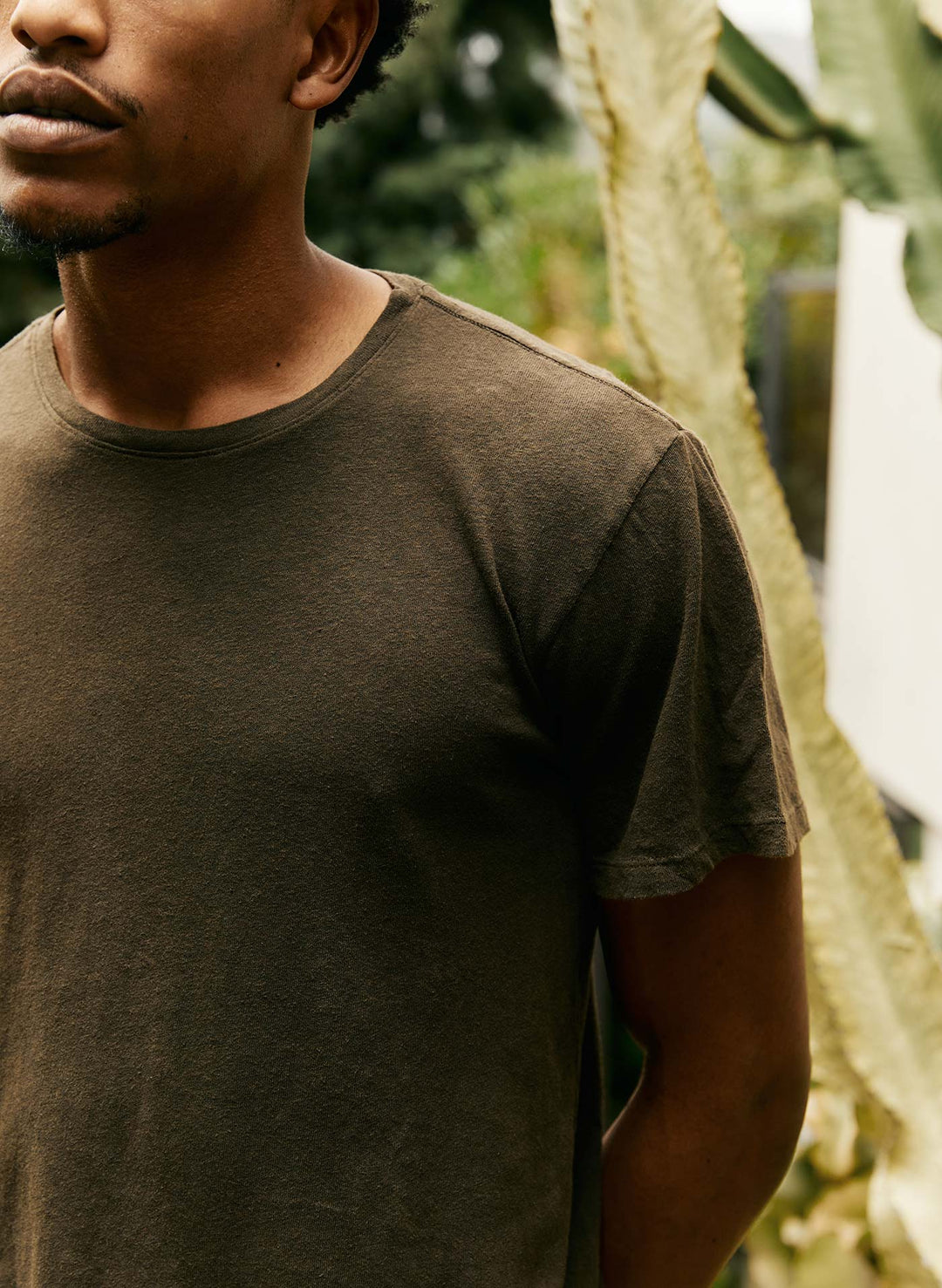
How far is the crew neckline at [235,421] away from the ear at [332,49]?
189mm

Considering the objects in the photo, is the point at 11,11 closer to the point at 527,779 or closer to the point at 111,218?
the point at 111,218

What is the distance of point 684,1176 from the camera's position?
165 cm

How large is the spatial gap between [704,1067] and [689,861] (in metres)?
0.31

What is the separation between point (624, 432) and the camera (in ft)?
4.67

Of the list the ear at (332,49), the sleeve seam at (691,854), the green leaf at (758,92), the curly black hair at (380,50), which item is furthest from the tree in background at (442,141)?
the sleeve seam at (691,854)

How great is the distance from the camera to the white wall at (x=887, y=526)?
15.9 feet

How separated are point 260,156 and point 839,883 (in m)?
1.38

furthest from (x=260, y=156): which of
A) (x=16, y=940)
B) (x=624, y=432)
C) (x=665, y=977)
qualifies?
(x=665, y=977)

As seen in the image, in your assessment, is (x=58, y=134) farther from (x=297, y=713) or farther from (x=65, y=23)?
(x=297, y=713)

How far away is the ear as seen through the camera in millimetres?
1455

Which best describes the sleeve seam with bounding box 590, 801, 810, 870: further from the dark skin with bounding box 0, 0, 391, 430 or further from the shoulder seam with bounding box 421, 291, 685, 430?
the dark skin with bounding box 0, 0, 391, 430

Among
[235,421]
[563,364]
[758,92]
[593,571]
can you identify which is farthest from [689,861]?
[758,92]

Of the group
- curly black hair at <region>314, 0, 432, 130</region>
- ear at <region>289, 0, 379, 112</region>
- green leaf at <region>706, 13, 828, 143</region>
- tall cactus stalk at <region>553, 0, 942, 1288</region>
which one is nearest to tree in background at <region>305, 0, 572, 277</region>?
green leaf at <region>706, 13, 828, 143</region>

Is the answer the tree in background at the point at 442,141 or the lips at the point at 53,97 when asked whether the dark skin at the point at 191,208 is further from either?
the tree in background at the point at 442,141
